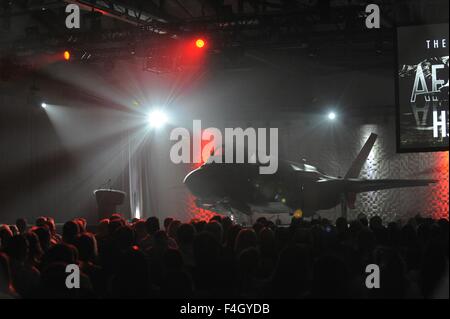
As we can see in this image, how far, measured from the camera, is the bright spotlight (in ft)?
68.8

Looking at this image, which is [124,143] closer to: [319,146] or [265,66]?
[265,66]

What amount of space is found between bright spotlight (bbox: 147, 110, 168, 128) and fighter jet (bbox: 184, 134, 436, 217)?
21.2 feet

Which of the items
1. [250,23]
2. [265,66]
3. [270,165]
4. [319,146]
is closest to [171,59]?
[250,23]

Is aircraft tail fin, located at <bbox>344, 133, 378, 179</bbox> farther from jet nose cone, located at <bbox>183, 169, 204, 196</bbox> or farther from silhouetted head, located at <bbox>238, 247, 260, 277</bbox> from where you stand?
silhouetted head, located at <bbox>238, 247, 260, 277</bbox>

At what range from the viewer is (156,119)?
68.9 ft

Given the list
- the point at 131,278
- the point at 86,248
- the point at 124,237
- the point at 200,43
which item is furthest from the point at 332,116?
the point at 131,278

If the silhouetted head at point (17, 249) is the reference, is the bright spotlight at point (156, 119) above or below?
above

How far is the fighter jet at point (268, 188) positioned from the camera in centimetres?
1461

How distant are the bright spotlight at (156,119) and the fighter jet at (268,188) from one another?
6.48m

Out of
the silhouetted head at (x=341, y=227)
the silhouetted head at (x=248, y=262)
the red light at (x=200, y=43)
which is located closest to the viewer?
the silhouetted head at (x=248, y=262)

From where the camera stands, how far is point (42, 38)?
15250 millimetres

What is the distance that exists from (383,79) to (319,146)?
324cm

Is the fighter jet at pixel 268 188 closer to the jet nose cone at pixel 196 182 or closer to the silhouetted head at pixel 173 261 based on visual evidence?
the jet nose cone at pixel 196 182

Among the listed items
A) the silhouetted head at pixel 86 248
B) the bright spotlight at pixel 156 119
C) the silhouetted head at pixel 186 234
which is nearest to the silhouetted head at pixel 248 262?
the silhouetted head at pixel 86 248
